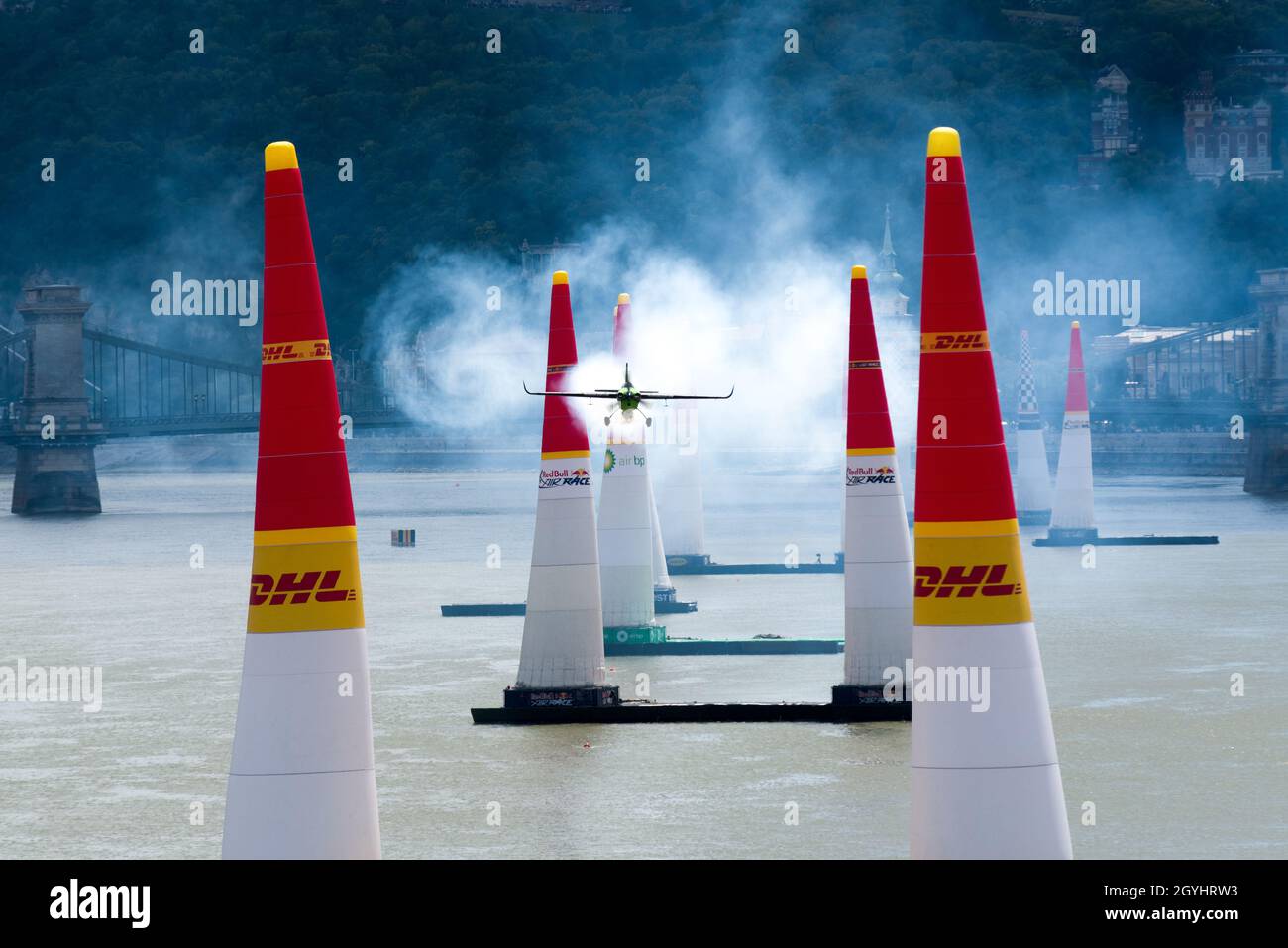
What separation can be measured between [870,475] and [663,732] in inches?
242

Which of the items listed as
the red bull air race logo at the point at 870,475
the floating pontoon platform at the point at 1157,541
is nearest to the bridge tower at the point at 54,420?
the floating pontoon platform at the point at 1157,541

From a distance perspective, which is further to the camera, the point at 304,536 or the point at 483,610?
the point at 483,610

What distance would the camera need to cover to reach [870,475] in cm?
2358

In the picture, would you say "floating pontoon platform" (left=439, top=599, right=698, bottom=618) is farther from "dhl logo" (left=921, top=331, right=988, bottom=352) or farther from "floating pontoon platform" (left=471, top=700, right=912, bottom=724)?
"dhl logo" (left=921, top=331, right=988, bottom=352)

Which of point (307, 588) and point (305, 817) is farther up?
point (307, 588)

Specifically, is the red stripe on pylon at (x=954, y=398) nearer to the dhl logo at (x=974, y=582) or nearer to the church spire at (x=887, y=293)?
the dhl logo at (x=974, y=582)

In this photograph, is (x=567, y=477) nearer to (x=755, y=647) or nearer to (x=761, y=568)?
(x=755, y=647)

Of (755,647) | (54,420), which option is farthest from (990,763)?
(54,420)

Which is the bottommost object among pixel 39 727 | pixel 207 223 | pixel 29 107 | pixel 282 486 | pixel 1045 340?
pixel 39 727

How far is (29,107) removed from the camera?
598ft

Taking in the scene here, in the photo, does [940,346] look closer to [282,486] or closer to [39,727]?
[282,486]

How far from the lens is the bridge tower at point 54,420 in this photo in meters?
121
